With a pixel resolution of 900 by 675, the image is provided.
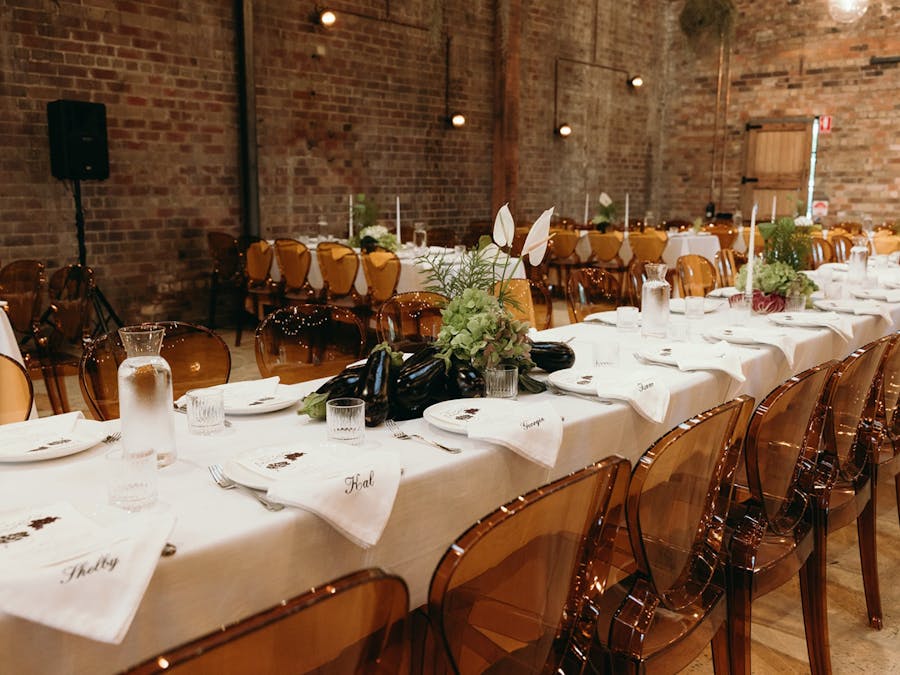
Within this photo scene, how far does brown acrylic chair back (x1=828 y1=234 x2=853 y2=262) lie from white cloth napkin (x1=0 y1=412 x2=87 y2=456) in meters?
7.54

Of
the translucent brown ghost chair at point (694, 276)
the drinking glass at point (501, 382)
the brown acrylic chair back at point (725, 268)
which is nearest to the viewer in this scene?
the drinking glass at point (501, 382)

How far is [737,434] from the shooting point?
79.7 inches

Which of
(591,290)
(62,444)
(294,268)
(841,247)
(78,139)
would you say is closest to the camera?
(62,444)

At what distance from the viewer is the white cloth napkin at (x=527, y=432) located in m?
1.86

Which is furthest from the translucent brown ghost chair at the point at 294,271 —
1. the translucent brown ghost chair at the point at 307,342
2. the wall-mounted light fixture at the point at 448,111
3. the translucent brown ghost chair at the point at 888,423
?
the translucent brown ghost chair at the point at 888,423

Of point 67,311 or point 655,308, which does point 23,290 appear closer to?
point 67,311

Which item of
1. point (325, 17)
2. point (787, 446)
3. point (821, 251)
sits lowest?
point (787, 446)

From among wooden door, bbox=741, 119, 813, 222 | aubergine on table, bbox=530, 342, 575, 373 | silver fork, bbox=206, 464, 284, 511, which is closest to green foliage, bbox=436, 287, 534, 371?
aubergine on table, bbox=530, 342, 575, 373

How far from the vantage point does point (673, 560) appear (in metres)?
1.83

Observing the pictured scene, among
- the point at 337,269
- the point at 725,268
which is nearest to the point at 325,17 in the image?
the point at 337,269

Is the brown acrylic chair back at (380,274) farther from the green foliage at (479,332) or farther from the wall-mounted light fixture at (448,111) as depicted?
the wall-mounted light fixture at (448,111)

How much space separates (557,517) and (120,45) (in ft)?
23.2

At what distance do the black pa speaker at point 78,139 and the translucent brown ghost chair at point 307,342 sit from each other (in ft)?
14.4

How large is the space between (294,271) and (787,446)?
5159mm
